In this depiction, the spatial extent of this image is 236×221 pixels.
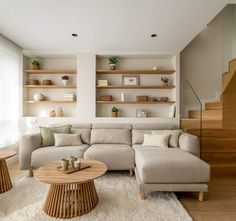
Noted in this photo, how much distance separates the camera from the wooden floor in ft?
6.23

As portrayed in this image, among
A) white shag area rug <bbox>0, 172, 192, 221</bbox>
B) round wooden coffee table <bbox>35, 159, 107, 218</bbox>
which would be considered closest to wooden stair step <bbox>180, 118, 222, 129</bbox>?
white shag area rug <bbox>0, 172, 192, 221</bbox>

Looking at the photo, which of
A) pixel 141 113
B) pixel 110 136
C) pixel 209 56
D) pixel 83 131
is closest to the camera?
pixel 110 136

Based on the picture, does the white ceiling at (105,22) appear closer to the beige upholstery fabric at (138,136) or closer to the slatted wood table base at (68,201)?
the beige upholstery fabric at (138,136)

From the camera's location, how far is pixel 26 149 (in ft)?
9.91

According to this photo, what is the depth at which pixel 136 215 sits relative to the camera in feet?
6.14

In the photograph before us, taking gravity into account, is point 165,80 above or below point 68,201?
above

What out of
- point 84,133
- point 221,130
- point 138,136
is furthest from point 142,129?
point 221,130

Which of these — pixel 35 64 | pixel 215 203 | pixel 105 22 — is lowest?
pixel 215 203

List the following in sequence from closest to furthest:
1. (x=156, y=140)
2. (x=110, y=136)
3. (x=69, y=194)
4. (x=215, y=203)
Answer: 1. (x=69, y=194)
2. (x=215, y=203)
3. (x=156, y=140)
4. (x=110, y=136)

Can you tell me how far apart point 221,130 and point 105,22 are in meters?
3.01

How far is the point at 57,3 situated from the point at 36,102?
263 cm

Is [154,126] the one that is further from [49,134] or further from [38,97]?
[38,97]

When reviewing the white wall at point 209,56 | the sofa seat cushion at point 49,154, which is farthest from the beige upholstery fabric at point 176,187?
the white wall at point 209,56

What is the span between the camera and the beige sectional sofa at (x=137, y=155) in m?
2.17
